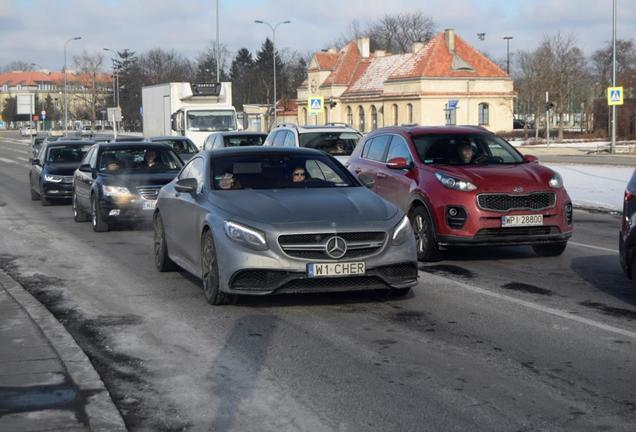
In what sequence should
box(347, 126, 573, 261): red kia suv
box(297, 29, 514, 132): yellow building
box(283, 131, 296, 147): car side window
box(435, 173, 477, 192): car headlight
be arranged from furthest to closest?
box(297, 29, 514, 132): yellow building, box(283, 131, 296, 147): car side window, box(435, 173, 477, 192): car headlight, box(347, 126, 573, 261): red kia suv

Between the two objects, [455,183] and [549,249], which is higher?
[455,183]

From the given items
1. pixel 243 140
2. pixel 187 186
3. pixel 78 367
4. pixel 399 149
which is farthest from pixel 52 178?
pixel 78 367

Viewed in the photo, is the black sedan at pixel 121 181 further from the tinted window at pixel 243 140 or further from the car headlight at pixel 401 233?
the car headlight at pixel 401 233

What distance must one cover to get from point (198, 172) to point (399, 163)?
3.26m

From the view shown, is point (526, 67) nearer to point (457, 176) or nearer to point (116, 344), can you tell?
point (457, 176)

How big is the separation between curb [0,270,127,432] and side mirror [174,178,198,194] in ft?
5.80

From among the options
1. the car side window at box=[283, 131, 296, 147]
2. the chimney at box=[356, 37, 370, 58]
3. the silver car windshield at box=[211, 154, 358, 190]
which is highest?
the chimney at box=[356, 37, 370, 58]

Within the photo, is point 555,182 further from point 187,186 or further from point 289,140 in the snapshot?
point 289,140

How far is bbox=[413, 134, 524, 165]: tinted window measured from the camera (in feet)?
40.9

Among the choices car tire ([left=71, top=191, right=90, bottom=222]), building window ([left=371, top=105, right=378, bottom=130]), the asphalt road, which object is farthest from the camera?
building window ([left=371, top=105, right=378, bottom=130])

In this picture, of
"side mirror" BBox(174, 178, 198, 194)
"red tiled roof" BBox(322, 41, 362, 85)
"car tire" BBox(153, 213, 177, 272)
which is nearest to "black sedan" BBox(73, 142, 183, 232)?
"car tire" BBox(153, 213, 177, 272)

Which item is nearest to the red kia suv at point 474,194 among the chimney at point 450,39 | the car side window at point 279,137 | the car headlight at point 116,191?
the car headlight at point 116,191

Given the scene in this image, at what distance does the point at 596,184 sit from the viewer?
84.7 ft

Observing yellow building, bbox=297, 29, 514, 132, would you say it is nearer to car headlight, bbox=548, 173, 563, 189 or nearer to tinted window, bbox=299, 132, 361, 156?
tinted window, bbox=299, 132, 361, 156
